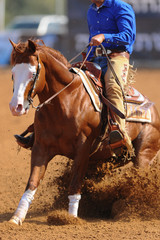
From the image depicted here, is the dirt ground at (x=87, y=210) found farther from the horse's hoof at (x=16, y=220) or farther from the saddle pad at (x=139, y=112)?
the saddle pad at (x=139, y=112)

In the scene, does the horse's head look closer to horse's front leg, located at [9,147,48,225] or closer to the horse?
the horse

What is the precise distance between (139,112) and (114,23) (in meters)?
1.17

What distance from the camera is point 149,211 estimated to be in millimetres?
5637

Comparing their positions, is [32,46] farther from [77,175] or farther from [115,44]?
[77,175]

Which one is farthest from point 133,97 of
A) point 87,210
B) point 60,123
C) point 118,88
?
point 87,210

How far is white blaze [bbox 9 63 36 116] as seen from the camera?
468 cm

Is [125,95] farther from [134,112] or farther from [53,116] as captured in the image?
[53,116]

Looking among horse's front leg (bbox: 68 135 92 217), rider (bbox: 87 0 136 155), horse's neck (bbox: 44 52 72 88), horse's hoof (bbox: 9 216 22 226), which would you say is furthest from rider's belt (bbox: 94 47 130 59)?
horse's hoof (bbox: 9 216 22 226)

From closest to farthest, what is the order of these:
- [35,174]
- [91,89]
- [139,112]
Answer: [35,174] → [91,89] → [139,112]

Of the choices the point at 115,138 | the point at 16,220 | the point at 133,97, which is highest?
the point at 133,97

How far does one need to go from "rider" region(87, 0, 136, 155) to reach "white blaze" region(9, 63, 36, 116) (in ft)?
3.20

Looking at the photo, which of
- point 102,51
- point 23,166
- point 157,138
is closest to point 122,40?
point 102,51

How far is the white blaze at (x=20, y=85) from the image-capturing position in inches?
184

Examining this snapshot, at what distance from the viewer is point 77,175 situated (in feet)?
17.5
